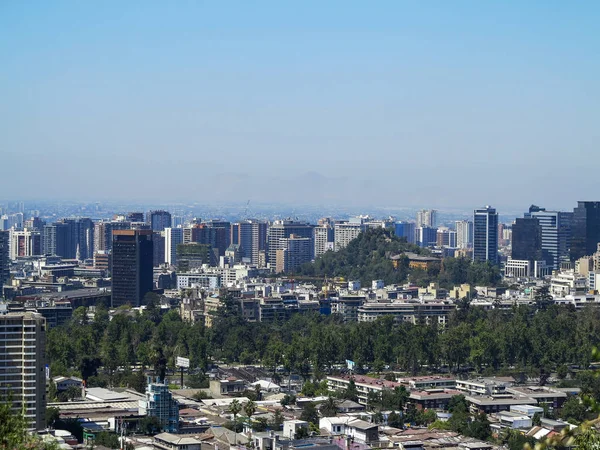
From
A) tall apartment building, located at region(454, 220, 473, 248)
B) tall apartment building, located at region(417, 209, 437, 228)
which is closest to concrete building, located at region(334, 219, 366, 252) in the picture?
tall apartment building, located at region(454, 220, 473, 248)

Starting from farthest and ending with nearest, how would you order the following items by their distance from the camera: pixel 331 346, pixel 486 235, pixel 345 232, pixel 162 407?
pixel 345 232
pixel 486 235
pixel 331 346
pixel 162 407

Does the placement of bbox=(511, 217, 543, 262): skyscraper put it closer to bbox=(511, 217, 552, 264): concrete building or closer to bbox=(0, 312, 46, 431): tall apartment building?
bbox=(511, 217, 552, 264): concrete building

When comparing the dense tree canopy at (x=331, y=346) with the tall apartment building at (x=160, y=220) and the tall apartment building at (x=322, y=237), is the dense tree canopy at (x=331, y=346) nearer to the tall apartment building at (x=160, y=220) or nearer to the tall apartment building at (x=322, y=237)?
the tall apartment building at (x=322, y=237)

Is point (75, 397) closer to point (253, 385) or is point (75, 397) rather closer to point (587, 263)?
point (253, 385)

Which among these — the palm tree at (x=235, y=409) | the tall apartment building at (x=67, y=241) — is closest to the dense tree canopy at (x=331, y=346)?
the palm tree at (x=235, y=409)

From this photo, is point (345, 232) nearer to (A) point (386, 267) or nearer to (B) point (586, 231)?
(B) point (586, 231)

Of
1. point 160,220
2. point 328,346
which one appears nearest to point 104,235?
point 160,220
